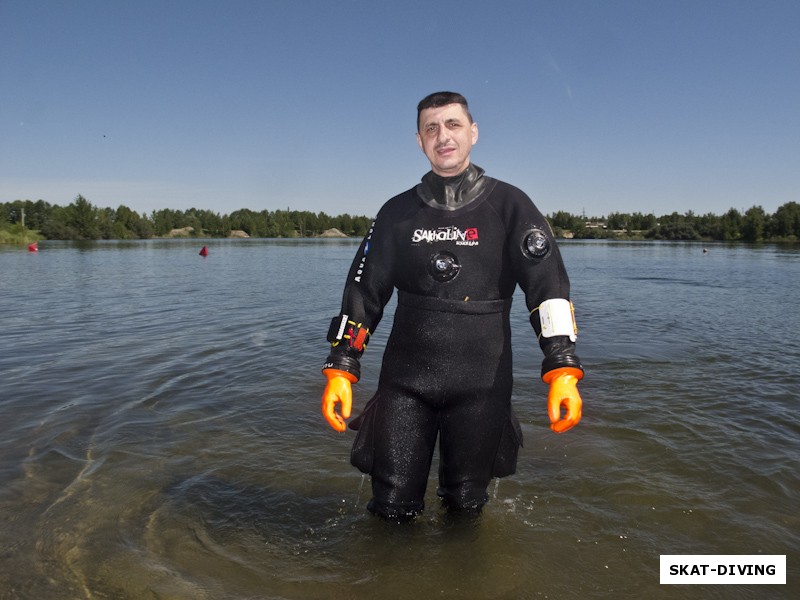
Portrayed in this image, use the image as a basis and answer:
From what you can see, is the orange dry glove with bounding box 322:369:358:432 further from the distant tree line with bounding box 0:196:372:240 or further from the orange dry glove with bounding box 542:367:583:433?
the distant tree line with bounding box 0:196:372:240

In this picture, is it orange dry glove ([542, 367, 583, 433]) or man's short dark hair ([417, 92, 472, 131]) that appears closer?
orange dry glove ([542, 367, 583, 433])

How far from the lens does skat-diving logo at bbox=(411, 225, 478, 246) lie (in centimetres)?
291

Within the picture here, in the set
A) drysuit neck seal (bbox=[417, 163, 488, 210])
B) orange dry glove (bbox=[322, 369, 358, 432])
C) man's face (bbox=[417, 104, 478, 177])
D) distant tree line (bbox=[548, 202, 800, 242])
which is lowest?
orange dry glove (bbox=[322, 369, 358, 432])

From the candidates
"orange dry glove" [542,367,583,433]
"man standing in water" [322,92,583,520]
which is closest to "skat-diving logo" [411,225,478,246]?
"man standing in water" [322,92,583,520]

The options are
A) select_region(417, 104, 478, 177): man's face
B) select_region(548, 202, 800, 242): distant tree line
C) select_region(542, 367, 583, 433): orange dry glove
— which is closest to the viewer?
select_region(542, 367, 583, 433): orange dry glove

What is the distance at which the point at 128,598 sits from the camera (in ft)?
8.67

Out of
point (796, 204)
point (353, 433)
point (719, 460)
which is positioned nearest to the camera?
point (719, 460)

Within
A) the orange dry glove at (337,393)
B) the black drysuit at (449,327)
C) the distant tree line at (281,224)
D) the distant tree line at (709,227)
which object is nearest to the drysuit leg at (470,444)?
the black drysuit at (449,327)

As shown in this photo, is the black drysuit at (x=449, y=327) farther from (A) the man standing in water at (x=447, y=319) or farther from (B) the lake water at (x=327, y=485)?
(B) the lake water at (x=327, y=485)

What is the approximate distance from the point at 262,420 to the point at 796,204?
13412 centimetres

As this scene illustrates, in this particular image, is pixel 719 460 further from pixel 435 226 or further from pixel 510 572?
pixel 435 226

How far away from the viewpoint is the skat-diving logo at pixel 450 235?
9.55ft

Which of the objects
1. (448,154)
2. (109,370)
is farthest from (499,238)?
(109,370)

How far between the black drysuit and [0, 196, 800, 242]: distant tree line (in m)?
93.9
